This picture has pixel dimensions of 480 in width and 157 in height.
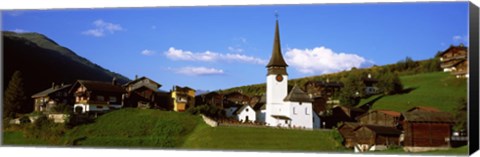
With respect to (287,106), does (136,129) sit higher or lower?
lower

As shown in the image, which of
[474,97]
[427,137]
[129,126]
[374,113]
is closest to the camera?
[474,97]

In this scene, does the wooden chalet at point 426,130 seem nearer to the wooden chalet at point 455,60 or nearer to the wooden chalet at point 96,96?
the wooden chalet at point 455,60

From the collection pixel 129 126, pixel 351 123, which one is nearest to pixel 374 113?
pixel 351 123

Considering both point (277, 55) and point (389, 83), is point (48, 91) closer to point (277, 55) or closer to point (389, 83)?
point (277, 55)

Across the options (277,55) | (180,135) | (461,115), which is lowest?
(180,135)

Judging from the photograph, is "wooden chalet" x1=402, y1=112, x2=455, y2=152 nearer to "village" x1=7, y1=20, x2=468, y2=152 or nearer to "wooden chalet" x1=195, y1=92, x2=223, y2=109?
"village" x1=7, y1=20, x2=468, y2=152

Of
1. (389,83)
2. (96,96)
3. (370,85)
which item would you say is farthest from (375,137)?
(96,96)

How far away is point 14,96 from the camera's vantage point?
80.7 feet

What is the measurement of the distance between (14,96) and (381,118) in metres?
12.0

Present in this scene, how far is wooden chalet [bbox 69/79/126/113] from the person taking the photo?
24844mm

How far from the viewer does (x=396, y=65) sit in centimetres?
2155

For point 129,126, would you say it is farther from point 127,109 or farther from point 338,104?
point 338,104

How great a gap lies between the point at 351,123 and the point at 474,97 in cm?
409

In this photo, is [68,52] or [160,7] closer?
[160,7]
